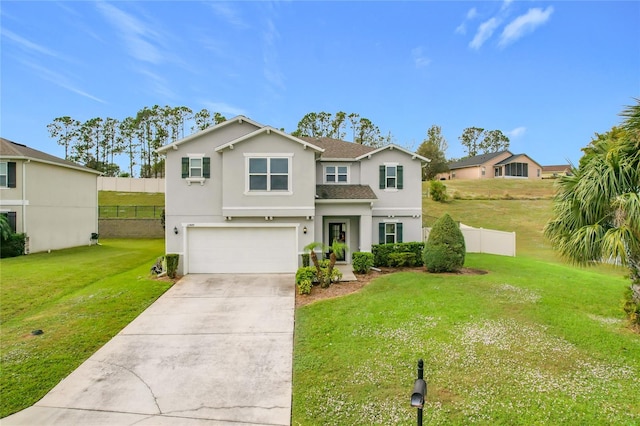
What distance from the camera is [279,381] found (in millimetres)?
6617

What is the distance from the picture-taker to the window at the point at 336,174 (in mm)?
18141

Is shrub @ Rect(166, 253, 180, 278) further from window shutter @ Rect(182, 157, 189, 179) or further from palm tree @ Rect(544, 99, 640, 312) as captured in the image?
palm tree @ Rect(544, 99, 640, 312)

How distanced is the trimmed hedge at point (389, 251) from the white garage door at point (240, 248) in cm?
378

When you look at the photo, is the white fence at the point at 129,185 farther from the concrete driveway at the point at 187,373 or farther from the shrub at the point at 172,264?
the concrete driveway at the point at 187,373

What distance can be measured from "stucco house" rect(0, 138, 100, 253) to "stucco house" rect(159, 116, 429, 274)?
11.5 m

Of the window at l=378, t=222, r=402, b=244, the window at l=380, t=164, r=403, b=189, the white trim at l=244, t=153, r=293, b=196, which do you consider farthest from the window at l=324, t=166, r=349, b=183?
the white trim at l=244, t=153, r=293, b=196

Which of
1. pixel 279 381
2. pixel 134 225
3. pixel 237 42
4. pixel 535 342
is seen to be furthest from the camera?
pixel 134 225

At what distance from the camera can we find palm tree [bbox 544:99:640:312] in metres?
7.44

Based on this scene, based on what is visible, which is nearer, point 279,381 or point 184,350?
point 279,381

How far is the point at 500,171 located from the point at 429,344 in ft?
181

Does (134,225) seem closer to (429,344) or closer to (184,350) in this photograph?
(184,350)

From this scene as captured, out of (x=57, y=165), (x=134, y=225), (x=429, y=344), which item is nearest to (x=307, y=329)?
(x=429, y=344)

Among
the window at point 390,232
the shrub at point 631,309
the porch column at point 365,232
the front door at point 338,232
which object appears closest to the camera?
the shrub at point 631,309

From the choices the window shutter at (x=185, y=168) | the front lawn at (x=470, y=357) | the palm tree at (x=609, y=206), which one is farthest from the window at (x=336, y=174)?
the palm tree at (x=609, y=206)
